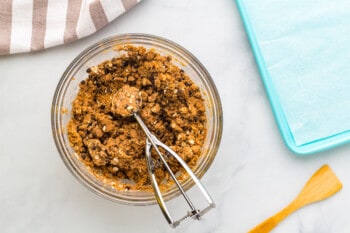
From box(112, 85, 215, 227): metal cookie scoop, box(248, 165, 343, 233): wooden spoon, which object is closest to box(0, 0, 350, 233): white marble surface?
box(248, 165, 343, 233): wooden spoon

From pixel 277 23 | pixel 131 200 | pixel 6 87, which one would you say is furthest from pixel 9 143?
pixel 277 23

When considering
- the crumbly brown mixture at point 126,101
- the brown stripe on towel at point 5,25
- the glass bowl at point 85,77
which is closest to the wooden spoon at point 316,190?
the glass bowl at point 85,77

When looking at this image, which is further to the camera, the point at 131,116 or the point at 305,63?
the point at 305,63

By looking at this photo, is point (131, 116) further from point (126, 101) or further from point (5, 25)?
point (5, 25)

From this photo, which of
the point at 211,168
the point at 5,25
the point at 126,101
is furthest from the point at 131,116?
the point at 5,25

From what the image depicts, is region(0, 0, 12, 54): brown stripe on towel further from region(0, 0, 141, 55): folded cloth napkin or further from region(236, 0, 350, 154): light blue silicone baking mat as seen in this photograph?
region(236, 0, 350, 154): light blue silicone baking mat

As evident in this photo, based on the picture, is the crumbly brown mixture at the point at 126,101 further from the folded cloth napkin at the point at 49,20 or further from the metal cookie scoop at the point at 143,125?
the folded cloth napkin at the point at 49,20

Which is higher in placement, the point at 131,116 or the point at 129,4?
the point at 129,4
